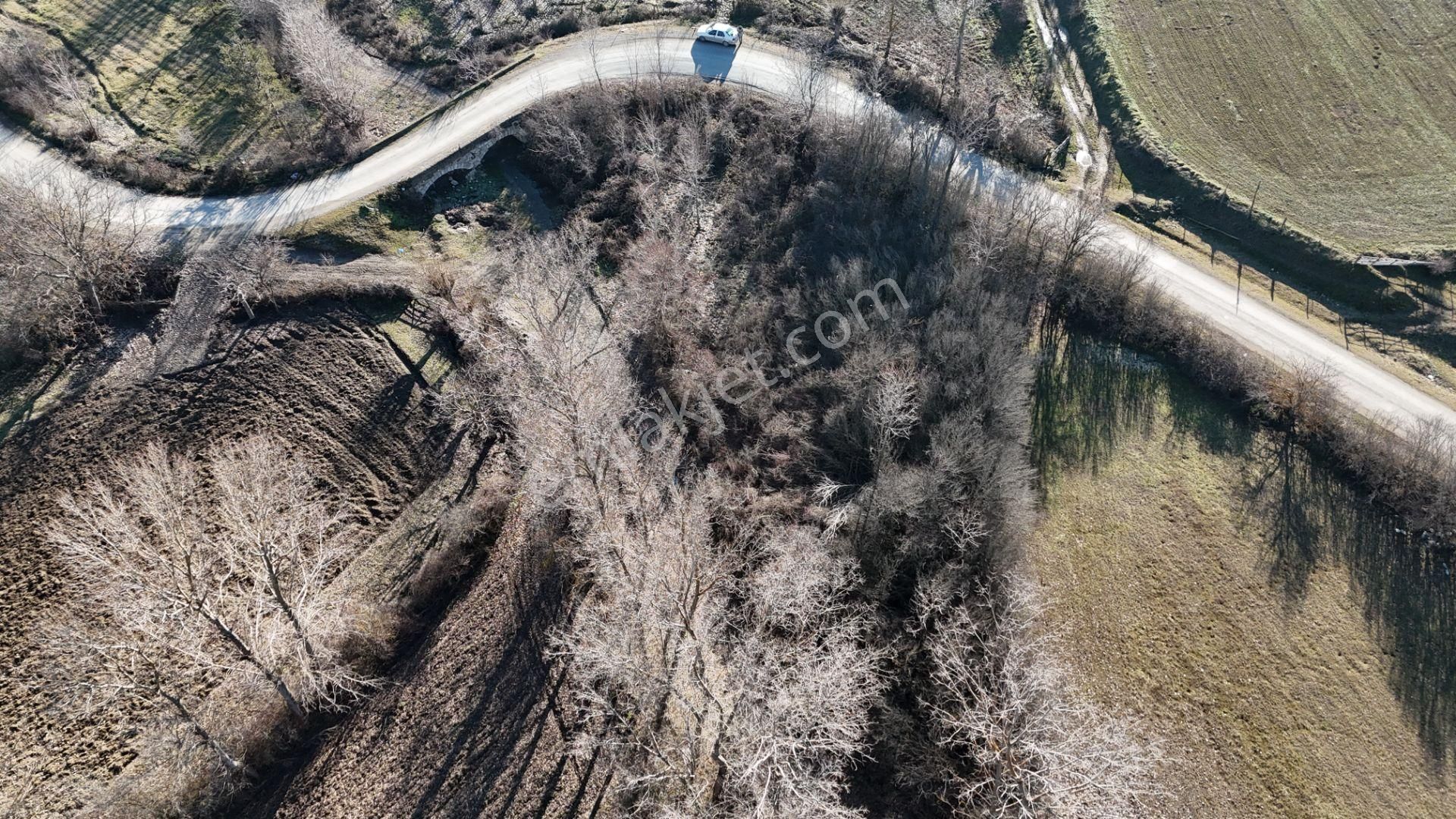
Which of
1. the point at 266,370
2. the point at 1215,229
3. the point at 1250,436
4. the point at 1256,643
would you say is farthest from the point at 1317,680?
the point at 266,370

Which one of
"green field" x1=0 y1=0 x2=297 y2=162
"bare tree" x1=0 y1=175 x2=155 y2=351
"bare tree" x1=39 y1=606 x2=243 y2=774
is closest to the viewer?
"bare tree" x1=39 y1=606 x2=243 y2=774

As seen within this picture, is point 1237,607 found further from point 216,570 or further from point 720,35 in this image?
point 720,35

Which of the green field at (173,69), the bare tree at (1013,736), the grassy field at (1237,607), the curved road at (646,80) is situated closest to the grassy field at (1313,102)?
the curved road at (646,80)

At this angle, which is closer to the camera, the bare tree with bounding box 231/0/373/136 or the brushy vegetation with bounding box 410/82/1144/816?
the brushy vegetation with bounding box 410/82/1144/816

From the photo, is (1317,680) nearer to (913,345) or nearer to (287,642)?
(913,345)

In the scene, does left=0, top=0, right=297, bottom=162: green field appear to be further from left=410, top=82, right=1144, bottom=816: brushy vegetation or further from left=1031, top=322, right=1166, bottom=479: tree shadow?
left=1031, top=322, right=1166, bottom=479: tree shadow

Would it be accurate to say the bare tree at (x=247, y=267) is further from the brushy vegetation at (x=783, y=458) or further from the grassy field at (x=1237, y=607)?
the grassy field at (x=1237, y=607)

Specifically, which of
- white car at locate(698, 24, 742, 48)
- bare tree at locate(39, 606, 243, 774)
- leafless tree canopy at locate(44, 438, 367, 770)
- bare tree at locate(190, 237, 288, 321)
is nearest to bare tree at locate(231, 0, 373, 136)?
bare tree at locate(190, 237, 288, 321)

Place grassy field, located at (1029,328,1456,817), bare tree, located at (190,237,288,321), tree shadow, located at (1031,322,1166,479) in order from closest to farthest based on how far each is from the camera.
Result: grassy field, located at (1029,328,1456,817) < bare tree, located at (190,237,288,321) < tree shadow, located at (1031,322,1166,479)
